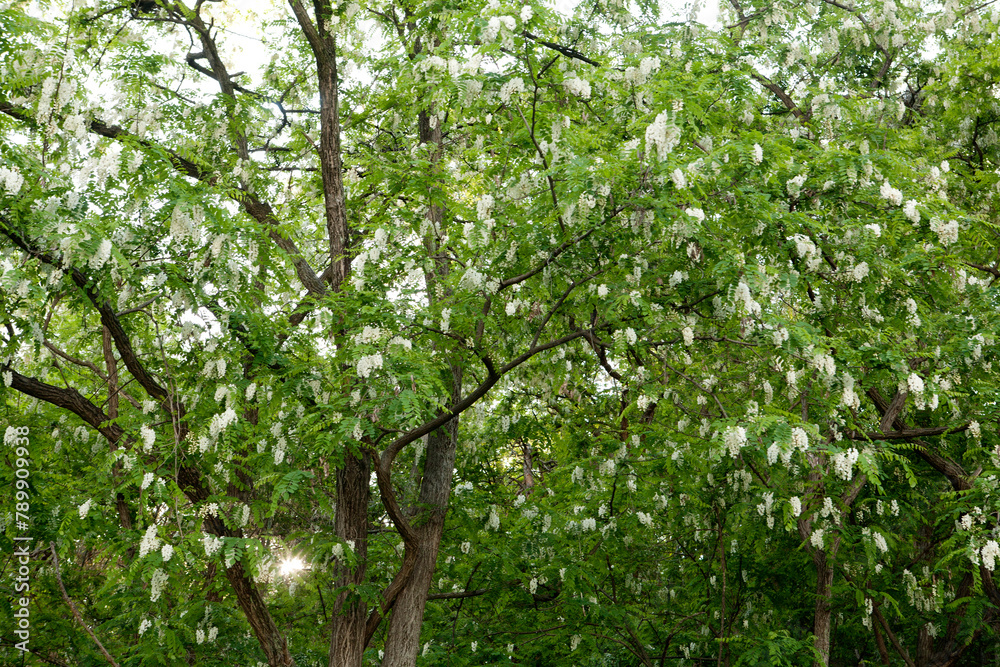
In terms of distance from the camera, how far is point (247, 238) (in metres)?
6.73

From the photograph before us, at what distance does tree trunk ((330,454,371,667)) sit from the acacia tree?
0.04m

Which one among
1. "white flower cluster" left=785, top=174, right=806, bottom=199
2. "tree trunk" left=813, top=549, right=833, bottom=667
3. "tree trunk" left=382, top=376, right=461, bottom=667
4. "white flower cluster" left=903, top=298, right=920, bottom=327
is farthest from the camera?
"tree trunk" left=813, top=549, right=833, bottom=667

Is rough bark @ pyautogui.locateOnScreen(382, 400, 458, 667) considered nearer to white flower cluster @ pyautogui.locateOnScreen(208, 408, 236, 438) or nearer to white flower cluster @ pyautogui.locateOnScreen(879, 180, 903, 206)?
white flower cluster @ pyautogui.locateOnScreen(208, 408, 236, 438)

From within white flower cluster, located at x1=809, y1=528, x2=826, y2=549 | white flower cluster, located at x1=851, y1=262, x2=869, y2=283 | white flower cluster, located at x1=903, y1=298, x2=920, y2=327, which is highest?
white flower cluster, located at x1=851, y1=262, x2=869, y2=283

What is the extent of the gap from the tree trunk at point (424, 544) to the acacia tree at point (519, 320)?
40 millimetres

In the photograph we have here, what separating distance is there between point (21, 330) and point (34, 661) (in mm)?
4898

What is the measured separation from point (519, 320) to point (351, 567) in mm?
2940

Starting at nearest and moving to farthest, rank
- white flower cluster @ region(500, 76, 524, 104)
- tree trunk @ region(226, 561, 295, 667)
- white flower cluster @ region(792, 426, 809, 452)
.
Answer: white flower cluster @ region(792, 426, 809, 452) < white flower cluster @ region(500, 76, 524, 104) < tree trunk @ region(226, 561, 295, 667)

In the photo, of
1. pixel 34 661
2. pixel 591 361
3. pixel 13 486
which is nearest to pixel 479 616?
pixel 591 361

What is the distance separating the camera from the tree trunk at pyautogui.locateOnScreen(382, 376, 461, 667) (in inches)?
313

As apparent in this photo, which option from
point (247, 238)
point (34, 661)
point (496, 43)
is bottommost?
point (34, 661)

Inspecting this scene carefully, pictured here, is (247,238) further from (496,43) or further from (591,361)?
(591,361)

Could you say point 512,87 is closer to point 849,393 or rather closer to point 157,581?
point 849,393

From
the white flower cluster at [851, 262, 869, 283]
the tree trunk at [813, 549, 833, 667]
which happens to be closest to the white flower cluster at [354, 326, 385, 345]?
the white flower cluster at [851, 262, 869, 283]
